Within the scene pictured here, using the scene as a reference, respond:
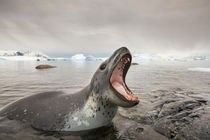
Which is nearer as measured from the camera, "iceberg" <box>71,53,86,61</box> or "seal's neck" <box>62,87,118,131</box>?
"seal's neck" <box>62,87,118,131</box>

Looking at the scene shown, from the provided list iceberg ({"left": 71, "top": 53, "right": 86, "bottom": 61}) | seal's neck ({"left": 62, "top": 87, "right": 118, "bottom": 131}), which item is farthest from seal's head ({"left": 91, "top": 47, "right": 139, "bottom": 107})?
iceberg ({"left": 71, "top": 53, "right": 86, "bottom": 61})

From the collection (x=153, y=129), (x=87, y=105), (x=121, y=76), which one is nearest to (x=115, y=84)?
(x=121, y=76)

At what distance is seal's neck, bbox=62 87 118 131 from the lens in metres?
2.78

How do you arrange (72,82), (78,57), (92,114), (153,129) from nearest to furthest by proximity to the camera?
(92,114)
(153,129)
(72,82)
(78,57)

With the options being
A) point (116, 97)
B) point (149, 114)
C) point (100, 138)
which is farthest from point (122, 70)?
point (149, 114)

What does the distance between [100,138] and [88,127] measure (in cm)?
32

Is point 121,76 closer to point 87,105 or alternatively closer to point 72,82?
point 87,105

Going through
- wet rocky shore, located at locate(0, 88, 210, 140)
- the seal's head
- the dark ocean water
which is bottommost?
the dark ocean water

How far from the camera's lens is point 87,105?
287 centimetres

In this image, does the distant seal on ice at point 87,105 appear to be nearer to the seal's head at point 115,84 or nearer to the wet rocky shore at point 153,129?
the seal's head at point 115,84

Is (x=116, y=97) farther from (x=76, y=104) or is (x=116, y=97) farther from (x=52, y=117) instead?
(x=52, y=117)

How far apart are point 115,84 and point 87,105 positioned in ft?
2.41

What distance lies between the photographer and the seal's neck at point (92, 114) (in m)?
2.78

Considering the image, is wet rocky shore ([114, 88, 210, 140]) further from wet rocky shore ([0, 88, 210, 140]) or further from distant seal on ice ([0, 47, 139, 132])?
distant seal on ice ([0, 47, 139, 132])
